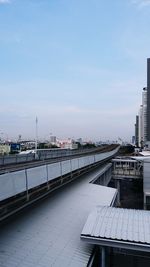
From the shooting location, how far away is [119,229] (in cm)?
937

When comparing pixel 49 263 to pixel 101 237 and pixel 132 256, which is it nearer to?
pixel 101 237

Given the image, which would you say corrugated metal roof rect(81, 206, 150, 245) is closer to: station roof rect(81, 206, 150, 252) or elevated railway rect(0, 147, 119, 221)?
station roof rect(81, 206, 150, 252)

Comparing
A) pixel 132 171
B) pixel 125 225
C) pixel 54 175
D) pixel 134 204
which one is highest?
pixel 54 175

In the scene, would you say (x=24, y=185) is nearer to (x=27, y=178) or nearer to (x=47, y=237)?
(x=27, y=178)

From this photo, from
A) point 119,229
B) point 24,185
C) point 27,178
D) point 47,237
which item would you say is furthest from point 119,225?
point 27,178

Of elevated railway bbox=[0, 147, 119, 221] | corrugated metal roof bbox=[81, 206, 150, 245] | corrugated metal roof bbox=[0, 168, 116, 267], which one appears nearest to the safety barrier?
elevated railway bbox=[0, 147, 119, 221]

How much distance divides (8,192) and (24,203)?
8.08 feet

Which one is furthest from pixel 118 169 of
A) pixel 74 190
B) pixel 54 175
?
pixel 54 175

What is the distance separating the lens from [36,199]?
13.4m

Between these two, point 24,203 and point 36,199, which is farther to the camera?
point 36,199

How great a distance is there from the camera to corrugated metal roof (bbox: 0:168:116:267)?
822 centimetres

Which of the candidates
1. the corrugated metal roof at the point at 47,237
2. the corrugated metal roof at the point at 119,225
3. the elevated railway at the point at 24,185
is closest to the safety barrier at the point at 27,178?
the elevated railway at the point at 24,185

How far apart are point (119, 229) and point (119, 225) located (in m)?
0.32

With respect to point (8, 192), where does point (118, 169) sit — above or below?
below
